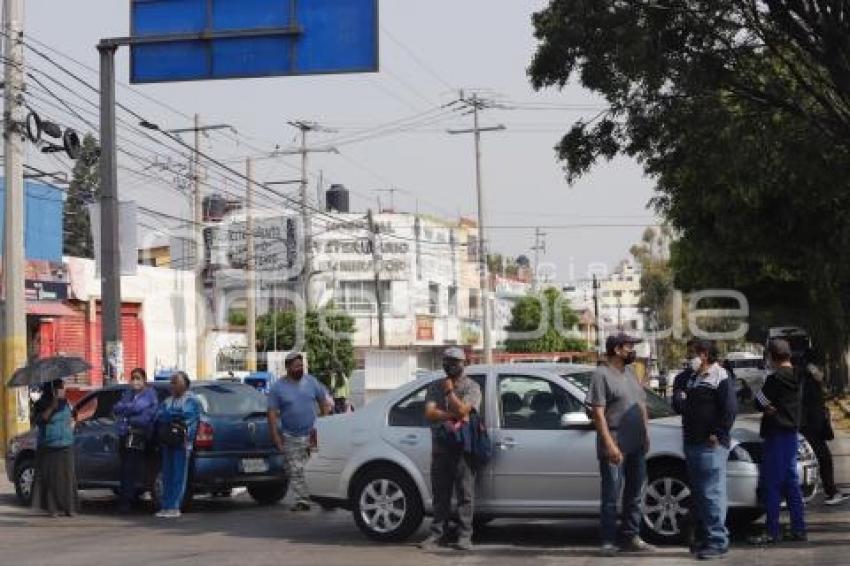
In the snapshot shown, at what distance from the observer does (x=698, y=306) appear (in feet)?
152

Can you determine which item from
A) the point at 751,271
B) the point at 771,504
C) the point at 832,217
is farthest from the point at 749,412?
the point at 771,504

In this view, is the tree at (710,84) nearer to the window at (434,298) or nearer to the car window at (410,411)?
the car window at (410,411)

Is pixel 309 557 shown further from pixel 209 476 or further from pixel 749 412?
pixel 749 412

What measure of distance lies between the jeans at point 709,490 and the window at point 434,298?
70446 millimetres

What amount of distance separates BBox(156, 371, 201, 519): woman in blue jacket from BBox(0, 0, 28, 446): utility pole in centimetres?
830

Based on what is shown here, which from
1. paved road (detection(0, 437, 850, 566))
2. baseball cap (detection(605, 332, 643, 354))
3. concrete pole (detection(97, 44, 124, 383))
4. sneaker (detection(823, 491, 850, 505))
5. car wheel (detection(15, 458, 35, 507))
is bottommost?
paved road (detection(0, 437, 850, 566))

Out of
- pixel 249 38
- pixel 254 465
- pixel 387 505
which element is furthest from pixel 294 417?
pixel 249 38

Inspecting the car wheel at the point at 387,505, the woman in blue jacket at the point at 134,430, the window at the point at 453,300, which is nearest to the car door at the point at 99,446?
the woman in blue jacket at the point at 134,430

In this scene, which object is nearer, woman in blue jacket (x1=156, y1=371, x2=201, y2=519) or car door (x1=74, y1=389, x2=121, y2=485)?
woman in blue jacket (x1=156, y1=371, x2=201, y2=519)

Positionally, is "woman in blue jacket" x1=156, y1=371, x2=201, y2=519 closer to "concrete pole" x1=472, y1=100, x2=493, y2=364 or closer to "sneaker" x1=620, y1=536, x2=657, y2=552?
"sneaker" x1=620, y1=536, x2=657, y2=552

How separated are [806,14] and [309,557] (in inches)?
294

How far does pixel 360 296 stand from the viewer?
77312mm

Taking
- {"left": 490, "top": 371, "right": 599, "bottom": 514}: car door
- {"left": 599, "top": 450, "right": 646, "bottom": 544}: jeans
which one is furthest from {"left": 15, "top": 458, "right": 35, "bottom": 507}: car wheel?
{"left": 599, "top": 450, "right": 646, "bottom": 544}: jeans

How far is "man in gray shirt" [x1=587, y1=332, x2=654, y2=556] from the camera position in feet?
32.1
